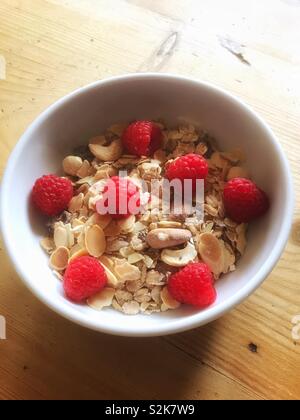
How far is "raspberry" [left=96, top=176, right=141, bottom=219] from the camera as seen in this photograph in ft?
1.76

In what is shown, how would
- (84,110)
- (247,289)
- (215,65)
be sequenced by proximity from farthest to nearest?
(215,65)
(84,110)
(247,289)

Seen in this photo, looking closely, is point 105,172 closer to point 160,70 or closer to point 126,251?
point 126,251

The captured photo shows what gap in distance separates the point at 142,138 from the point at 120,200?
9 cm

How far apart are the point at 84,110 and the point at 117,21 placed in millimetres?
228

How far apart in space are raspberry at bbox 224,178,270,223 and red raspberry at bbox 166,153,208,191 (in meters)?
0.03

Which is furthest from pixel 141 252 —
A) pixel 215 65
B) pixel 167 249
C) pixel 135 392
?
pixel 215 65

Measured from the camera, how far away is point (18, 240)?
53 cm

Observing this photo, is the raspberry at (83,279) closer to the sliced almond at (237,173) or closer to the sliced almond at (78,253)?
the sliced almond at (78,253)

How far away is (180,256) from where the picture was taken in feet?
1.73

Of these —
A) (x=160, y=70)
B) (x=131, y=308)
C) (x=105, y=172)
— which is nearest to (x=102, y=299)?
(x=131, y=308)

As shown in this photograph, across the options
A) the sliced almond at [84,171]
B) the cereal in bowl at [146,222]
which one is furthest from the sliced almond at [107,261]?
the sliced almond at [84,171]

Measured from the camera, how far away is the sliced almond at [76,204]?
0.56m

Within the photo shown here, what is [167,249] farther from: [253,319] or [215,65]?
[215,65]

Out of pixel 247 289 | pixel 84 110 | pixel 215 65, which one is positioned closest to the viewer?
pixel 247 289
